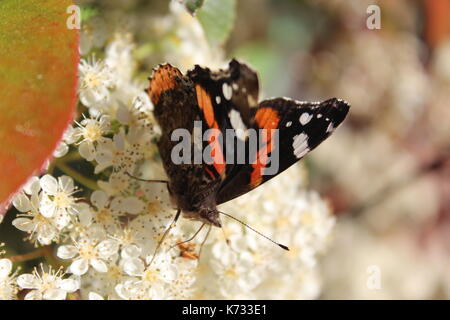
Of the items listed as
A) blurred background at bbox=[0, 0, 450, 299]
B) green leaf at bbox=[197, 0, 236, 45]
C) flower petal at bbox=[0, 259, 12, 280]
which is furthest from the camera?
blurred background at bbox=[0, 0, 450, 299]

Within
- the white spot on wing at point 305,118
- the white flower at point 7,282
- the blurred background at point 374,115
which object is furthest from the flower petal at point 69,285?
the blurred background at point 374,115

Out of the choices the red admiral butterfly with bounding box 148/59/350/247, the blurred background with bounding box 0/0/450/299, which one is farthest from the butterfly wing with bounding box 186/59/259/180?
the blurred background with bounding box 0/0/450/299

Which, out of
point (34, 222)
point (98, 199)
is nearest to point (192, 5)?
point (98, 199)

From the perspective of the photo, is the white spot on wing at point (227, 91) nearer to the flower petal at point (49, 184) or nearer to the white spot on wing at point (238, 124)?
the white spot on wing at point (238, 124)

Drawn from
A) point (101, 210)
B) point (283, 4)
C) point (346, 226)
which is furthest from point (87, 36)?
point (346, 226)

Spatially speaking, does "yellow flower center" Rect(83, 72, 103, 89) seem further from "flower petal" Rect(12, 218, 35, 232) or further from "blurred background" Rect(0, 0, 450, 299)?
"blurred background" Rect(0, 0, 450, 299)

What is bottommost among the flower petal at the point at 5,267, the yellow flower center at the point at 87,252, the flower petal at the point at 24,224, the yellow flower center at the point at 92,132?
the flower petal at the point at 5,267

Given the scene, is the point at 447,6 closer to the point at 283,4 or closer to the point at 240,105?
the point at 283,4
